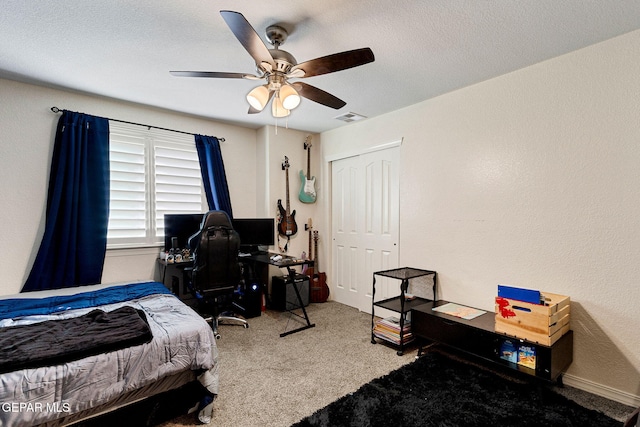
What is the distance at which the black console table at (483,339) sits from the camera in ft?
6.68

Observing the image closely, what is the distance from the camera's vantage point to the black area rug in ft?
6.07

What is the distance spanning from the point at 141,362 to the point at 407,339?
85.3 inches

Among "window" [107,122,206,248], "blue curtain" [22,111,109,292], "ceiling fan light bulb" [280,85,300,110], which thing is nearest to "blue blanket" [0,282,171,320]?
"blue curtain" [22,111,109,292]

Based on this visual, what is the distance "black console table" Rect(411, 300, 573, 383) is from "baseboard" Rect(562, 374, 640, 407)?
67mm

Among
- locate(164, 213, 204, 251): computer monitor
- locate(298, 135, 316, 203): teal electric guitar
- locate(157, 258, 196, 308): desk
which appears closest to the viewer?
locate(157, 258, 196, 308): desk

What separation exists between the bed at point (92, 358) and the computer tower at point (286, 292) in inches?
64.5

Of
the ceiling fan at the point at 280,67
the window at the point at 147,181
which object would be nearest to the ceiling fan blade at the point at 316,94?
the ceiling fan at the point at 280,67

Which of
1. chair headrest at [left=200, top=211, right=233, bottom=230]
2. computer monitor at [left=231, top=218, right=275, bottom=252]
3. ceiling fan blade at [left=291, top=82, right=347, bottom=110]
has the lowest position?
computer monitor at [left=231, top=218, right=275, bottom=252]

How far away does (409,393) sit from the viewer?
215cm

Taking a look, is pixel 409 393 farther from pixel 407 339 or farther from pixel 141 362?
pixel 141 362

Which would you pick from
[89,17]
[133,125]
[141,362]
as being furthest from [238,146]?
[141,362]

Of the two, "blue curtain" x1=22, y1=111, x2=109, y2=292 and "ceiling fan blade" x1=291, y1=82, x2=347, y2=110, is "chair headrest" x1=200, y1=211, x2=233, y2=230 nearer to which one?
"blue curtain" x1=22, y1=111, x2=109, y2=292

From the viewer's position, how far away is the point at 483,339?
233cm

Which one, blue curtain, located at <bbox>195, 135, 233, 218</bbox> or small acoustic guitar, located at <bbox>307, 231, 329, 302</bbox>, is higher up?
blue curtain, located at <bbox>195, 135, 233, 218</bbox>
